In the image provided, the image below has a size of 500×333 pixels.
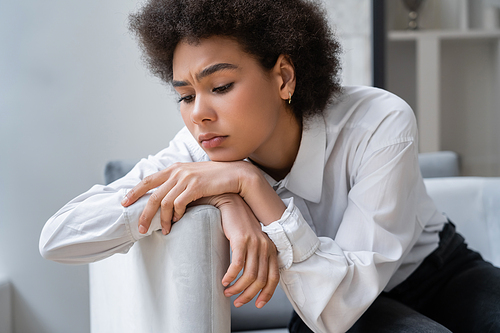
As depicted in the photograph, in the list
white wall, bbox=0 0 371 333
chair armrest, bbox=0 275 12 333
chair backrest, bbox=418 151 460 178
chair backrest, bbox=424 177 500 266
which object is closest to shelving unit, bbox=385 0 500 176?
chair backrest, bbox=418 151 460 178

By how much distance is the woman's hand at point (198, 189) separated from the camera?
0.83 m

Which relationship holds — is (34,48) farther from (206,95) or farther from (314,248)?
(314,248)

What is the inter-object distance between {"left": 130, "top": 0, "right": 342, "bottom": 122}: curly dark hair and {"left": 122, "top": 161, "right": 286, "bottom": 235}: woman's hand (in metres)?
0.26

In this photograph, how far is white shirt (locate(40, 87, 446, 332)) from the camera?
33.6 inches

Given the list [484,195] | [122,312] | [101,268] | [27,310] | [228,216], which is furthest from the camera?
[27,310]

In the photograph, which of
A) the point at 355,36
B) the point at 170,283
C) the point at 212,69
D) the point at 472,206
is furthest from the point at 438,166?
the point at 170,283

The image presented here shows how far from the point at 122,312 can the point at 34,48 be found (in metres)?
1.14

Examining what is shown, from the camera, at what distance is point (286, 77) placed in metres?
1.04

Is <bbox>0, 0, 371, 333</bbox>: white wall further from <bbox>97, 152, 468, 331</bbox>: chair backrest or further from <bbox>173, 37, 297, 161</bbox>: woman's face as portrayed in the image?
<bbox>173, 37, 297, 161</bbox>: woman's face

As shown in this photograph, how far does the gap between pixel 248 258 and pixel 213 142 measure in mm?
262

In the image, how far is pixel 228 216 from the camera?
831 millimetres

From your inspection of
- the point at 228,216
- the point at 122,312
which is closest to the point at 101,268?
the point at 122,312

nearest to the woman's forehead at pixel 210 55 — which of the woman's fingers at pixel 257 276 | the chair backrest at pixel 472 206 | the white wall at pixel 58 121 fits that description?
the woman's fingers at pixel 257 276

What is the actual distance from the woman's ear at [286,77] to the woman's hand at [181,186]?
21 centimetres
